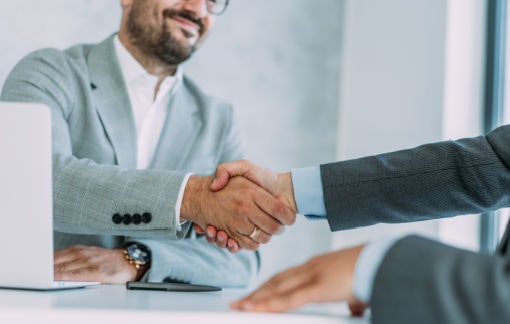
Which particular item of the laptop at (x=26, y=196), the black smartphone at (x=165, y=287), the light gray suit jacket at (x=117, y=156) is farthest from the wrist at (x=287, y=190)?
the laptop at (x=26, y=196)

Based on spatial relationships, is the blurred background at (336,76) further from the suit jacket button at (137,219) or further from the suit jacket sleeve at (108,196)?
the suit jacket button at (137,219)

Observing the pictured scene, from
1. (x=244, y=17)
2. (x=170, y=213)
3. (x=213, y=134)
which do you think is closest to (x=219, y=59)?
(x=244, y=17)

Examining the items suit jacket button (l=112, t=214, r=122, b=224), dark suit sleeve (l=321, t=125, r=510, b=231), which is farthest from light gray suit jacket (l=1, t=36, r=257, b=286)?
dark suit sleeve (l=321, t=125, r=510, b=231)

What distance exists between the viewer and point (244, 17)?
326 centimetres

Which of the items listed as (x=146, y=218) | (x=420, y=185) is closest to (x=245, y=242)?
(x=146, y=218)

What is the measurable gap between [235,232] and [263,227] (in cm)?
8

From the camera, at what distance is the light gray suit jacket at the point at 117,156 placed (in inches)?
65.8

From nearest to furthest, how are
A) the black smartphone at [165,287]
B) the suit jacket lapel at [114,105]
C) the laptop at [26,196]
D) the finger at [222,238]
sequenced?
the laptop at [26,196], the black smartphone at [165,287], the finger at [222,238], the suit jacket lapel at [114,105]

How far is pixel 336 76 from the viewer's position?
3592 millimetres

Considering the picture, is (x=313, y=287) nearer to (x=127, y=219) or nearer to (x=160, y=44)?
(x=127, y=219)

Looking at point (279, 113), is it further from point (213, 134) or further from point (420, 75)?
point (213, 134)

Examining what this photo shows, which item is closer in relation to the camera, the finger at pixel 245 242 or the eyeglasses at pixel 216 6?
the finger at pixel 245 242

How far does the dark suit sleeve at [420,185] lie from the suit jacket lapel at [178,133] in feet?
2.63

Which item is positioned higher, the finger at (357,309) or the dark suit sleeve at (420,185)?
the dark suit sleeve at (420,185)
